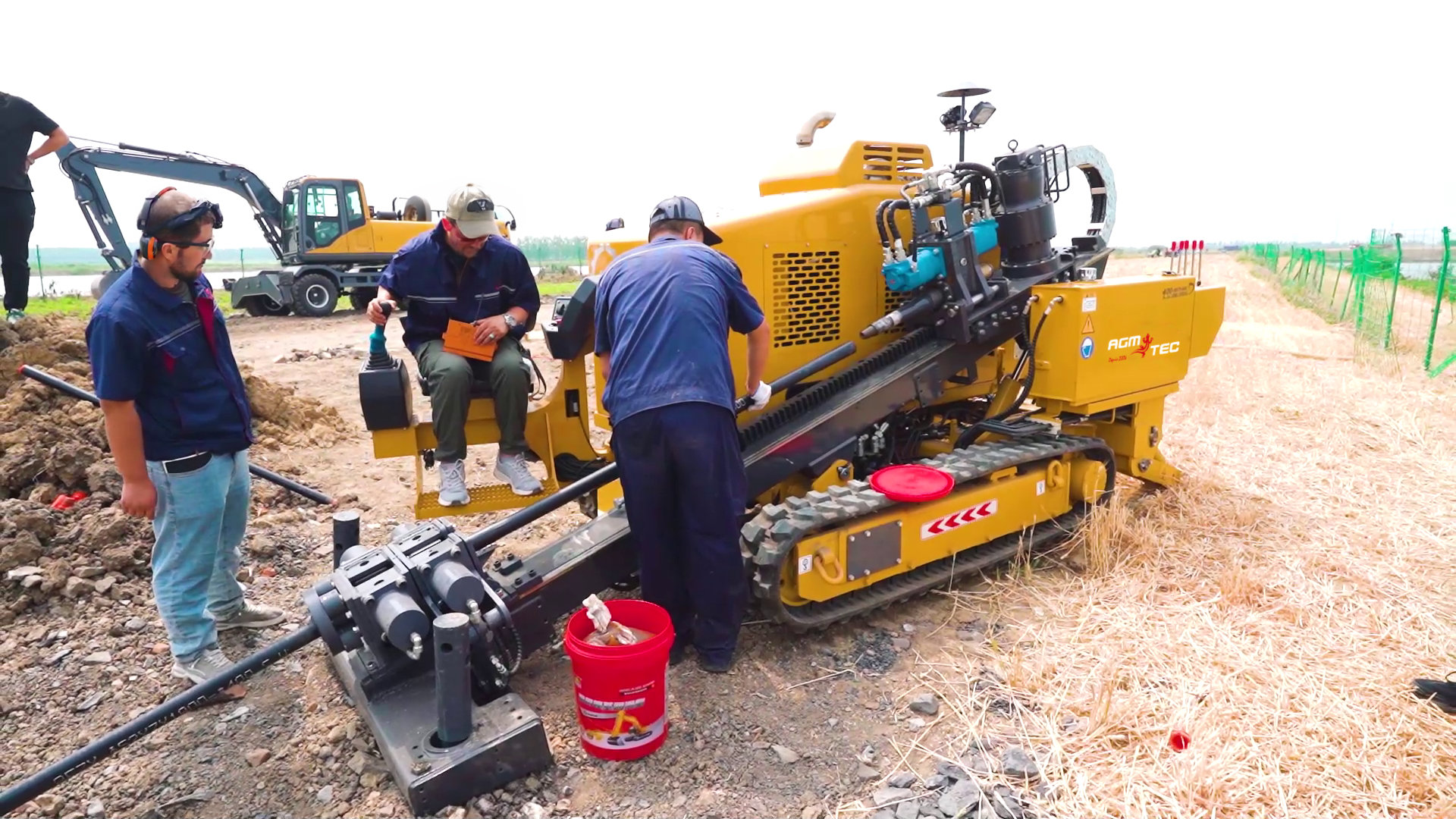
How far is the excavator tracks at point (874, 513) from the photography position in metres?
3.68

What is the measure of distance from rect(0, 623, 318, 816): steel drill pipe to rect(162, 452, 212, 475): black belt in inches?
33.9

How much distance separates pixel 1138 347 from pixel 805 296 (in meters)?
1.96

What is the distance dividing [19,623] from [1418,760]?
5.77 m

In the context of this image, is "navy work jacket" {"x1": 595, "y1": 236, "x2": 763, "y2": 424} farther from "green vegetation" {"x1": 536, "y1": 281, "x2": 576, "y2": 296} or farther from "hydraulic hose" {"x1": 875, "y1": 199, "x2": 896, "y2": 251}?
"green vegetation" {"x1": 536, "y1": 281, "x2": 576, "y2": 296}

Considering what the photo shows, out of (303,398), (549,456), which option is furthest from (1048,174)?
(303,398)

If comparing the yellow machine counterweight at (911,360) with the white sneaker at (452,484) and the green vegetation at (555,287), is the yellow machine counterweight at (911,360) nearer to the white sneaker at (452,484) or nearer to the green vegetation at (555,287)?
the white sneaker at (452,484)

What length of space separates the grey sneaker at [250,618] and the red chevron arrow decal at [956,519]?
122 inches

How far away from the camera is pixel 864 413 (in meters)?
4.44

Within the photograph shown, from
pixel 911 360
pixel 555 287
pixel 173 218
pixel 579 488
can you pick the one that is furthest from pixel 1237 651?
pixel 555 287

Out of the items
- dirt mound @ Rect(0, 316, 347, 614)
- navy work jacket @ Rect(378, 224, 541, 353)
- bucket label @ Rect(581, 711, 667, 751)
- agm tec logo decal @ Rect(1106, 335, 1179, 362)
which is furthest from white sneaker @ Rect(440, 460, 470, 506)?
agm tec logo decal @ Rect(1106, 335, 1179, 362)

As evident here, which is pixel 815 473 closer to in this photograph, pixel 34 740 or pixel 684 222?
pixel 684 222

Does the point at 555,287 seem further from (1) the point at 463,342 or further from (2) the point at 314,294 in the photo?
(1) the point at 463,342

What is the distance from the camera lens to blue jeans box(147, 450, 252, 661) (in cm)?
350

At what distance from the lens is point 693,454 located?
337 centimetres
